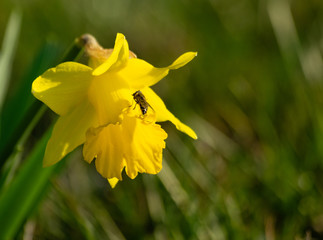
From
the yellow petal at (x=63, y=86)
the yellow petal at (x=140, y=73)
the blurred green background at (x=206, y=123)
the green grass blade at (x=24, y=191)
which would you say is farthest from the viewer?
the blurred green background at (x=206, y=123)

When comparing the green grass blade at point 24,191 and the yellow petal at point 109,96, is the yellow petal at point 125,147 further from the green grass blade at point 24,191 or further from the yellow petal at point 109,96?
the green grass blade at point 24,191

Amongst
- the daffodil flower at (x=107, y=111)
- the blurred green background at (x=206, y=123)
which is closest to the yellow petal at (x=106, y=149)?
the daffodil flower at (x=107, y=111)

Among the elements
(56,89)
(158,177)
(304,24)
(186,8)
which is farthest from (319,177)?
(186,8)

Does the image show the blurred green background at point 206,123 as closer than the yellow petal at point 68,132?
No

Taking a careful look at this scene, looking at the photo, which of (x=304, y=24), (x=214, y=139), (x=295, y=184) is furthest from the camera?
(x=304, y=24)

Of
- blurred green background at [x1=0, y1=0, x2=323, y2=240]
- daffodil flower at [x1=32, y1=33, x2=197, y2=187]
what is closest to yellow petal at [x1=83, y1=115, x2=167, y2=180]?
daffodil flower at [x1=32, y1=33, x2=197, y2=187]

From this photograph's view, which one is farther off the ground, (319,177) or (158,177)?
(158,177)

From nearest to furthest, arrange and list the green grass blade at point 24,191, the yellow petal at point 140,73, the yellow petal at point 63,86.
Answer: the yellow petal at point 63,86 < the yellow petal at point 140,73 < the green grass blade at point 24,191

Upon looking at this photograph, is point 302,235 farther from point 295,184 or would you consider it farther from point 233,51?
point 233,51
